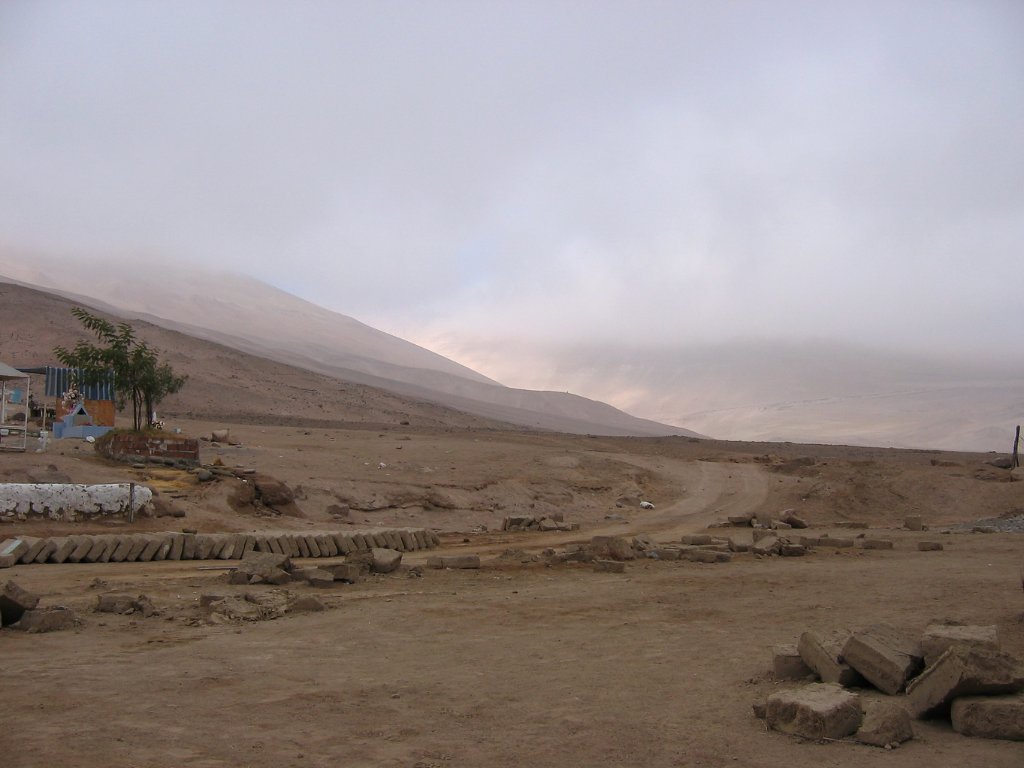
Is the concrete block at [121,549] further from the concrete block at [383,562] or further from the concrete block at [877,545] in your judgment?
the concrete block at [877,545]

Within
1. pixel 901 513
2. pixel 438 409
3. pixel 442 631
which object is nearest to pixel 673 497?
pixel 901 513

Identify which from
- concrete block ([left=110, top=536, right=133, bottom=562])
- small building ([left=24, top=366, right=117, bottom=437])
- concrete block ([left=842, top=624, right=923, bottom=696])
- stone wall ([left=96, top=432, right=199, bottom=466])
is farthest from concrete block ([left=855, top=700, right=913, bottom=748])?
small building ([left=24, top=366, right=117, bottom=437])

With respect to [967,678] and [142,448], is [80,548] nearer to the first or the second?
[142,448]

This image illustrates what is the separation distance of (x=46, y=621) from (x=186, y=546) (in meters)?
5.70

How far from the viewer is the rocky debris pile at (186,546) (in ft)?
42.0

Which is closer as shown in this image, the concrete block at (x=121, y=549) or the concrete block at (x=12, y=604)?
the concrete block at (x=12, y=604)

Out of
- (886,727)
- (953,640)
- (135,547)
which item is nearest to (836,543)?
(953,640)

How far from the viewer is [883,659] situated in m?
5.80

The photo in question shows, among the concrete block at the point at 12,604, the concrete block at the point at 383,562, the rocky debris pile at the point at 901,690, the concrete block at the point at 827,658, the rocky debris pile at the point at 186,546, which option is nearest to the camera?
the rocky debris pile at the point at 901,690

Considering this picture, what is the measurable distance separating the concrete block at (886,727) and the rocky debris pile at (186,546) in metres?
10.2

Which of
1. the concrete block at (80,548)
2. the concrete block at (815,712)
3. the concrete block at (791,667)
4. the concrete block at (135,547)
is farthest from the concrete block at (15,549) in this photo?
the concrete block at (815,712)

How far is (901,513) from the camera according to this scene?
27359mm

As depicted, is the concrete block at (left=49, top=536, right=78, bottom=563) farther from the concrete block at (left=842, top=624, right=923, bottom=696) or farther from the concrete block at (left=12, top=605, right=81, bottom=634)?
the concrete block at (left=842, top=624, right=923, bottom=696)

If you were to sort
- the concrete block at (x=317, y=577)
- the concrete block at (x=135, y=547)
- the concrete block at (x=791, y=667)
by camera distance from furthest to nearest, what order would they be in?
the concrete block at (x=135, y=547) → the concrete block at (x=317, y=577) → the concrete block at (x=791, y=667)
